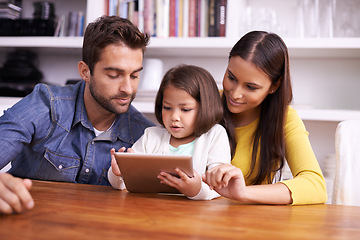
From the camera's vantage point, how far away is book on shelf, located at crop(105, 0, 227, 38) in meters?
2.35

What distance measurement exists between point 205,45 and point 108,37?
863mm

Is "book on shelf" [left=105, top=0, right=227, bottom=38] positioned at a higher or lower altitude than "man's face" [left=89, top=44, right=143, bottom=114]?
higher

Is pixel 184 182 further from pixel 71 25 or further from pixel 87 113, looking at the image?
pixel 71 25

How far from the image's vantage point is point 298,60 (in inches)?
103

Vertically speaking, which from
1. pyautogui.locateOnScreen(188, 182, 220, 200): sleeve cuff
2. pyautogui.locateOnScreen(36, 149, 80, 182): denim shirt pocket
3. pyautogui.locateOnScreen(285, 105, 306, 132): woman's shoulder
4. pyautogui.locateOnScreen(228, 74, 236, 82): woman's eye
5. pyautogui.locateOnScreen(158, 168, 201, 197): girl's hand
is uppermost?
pyautogui.locateOnScreen(228, 74, 236, 82): woman's eye

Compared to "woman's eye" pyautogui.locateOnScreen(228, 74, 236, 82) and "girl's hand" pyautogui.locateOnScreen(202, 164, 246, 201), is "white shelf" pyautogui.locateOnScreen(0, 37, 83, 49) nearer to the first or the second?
"woman's eye" pyautogui.locateOnScreen(228, 74, 236, 82)

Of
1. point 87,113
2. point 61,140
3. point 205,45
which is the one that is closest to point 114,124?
point 87,113

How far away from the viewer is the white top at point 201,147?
136cm

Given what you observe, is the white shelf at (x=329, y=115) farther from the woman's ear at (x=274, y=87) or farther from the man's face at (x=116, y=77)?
the man's face at (x=116, y=77)

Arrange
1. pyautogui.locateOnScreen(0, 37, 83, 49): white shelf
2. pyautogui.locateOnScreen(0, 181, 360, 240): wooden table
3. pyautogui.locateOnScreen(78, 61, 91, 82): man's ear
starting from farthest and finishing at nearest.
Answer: pyautogui.locateOnScreen(0, 37, 83, 49): white shelf
pyautogui.locateOnScreen(78, 61, 91, 82): man's ear
pyautogui.locateOnScreen(0, 181, 360, 240): wooden table

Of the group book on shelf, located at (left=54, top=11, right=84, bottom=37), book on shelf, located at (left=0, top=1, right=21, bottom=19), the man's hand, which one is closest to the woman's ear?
the man's hand

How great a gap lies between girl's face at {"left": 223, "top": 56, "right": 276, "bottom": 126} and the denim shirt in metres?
0.48

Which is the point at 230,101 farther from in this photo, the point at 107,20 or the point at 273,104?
the point at 107,20

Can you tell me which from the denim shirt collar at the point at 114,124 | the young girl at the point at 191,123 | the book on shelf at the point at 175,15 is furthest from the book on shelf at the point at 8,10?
the young girl at the point at 191,123
